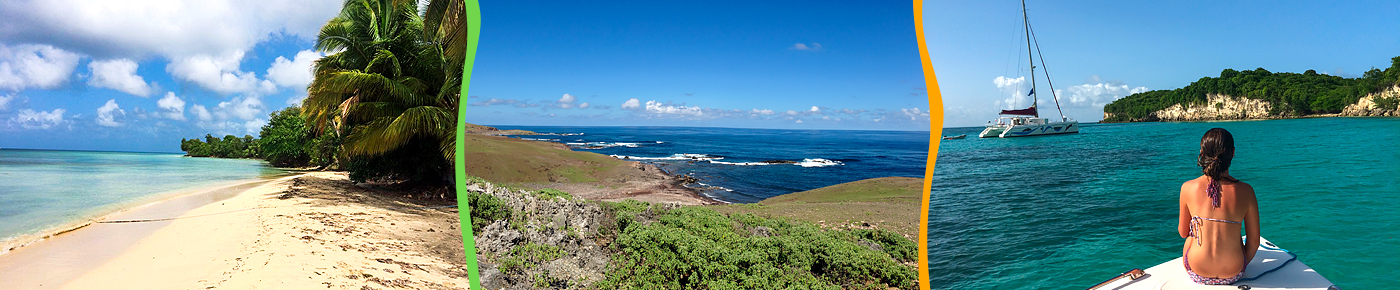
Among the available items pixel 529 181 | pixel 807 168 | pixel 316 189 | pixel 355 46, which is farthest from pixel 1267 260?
pixel 316 189

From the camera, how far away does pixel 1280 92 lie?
488 cm

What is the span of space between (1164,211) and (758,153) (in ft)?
10.0

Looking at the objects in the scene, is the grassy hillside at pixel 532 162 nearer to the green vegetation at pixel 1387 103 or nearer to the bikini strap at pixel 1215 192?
the bikini strap at pixel 1215 192

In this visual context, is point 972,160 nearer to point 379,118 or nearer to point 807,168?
point 807,168

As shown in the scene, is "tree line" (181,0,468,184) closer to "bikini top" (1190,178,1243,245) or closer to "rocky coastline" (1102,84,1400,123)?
"bikini top" (1190,178,1243,245)

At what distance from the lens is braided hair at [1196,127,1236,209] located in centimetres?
169

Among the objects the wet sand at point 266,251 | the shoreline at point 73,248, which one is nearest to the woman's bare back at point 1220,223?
the wet sand at point 266,251

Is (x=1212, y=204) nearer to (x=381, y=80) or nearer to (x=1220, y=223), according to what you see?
(x=1220, y=223)

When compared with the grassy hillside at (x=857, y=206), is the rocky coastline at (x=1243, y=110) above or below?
above

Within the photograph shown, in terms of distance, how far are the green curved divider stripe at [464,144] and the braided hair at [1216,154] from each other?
2.93 m

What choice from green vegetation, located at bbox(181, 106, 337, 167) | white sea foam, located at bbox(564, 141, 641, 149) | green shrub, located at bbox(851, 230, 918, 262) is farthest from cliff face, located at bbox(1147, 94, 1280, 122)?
green vegetation, located at bbox(181, 106, 337, 167)

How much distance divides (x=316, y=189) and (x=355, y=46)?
4054 millimetres

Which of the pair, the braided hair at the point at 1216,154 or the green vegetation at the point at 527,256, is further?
the green vegetation at the point at 527,256

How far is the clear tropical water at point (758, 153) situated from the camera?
2.37m
